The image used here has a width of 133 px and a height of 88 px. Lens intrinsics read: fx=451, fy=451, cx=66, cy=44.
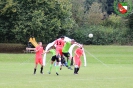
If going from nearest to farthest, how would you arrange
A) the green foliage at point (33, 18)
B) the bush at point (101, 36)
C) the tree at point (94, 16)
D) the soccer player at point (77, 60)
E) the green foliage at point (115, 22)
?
the soccer player at point (77, 60) → the green foliage at point (33, 18) → the bush at point (101, 36) → the green foliage at point (115, 22) → the tree at point (94, 16)

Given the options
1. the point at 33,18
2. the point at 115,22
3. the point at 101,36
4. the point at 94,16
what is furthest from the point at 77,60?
the point at 94,16

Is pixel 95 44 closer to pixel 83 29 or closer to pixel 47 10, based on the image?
pixel 83 29

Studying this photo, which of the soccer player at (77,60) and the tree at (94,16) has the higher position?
the tree at (94,16)

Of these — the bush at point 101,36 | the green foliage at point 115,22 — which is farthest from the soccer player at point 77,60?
the green foliage at point 115,22

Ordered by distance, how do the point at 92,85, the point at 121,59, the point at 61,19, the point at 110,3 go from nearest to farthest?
1. the point at 92,85
2. the point at 121,59
3. the point at 61,19
4. the point at 110,3

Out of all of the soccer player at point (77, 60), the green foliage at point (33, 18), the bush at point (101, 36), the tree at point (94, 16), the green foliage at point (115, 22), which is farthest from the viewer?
the tree at point (94, 16)

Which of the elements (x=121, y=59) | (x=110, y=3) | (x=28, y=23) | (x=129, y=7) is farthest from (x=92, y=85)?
(x=110, y=3)

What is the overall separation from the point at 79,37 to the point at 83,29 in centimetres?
276

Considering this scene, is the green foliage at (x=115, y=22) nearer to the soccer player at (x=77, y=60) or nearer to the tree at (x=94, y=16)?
the tree at (x=94, y=16)

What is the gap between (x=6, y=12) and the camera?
208 ft

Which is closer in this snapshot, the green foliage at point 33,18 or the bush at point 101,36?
the green foliage at point 33,18

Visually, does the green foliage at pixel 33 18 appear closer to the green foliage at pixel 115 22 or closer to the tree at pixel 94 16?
the green foliage at pixel 115 22

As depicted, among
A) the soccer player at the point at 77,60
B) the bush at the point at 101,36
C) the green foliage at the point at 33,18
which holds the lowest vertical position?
the soccer player at the point at 77,60

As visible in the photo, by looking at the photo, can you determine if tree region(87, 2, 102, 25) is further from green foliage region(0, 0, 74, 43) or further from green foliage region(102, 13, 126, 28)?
green foliage region(0, 0, 74, 43)
